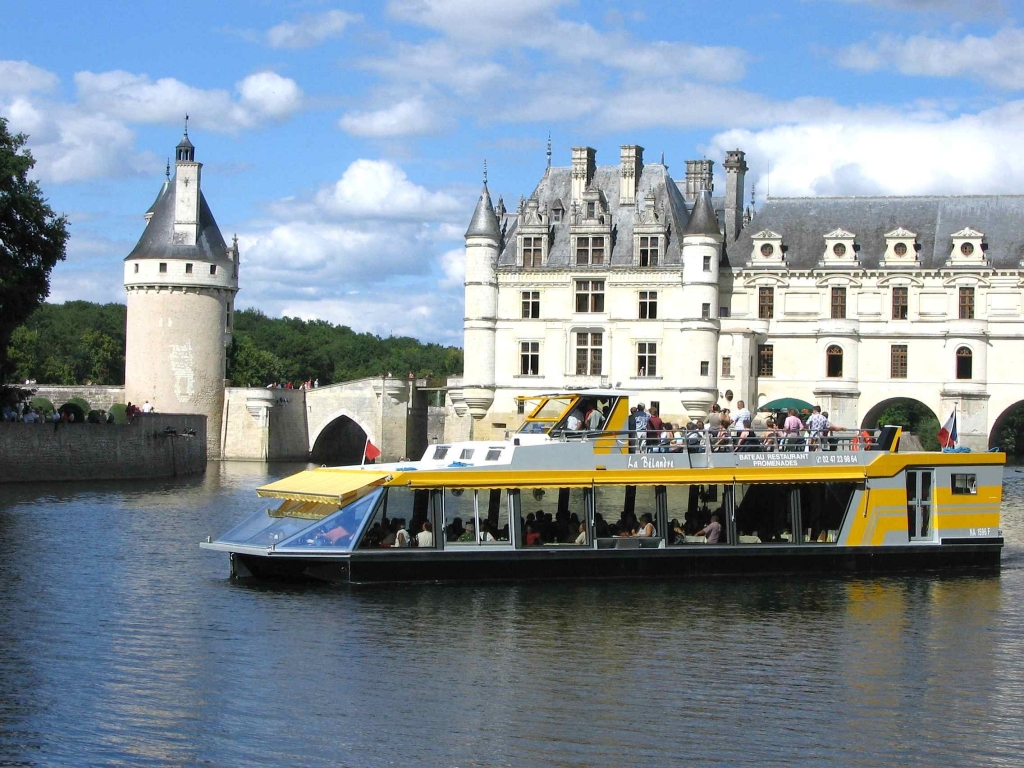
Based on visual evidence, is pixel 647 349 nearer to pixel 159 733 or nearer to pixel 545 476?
pixel 545 476

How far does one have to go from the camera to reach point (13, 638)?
19.9m

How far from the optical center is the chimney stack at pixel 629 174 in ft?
206

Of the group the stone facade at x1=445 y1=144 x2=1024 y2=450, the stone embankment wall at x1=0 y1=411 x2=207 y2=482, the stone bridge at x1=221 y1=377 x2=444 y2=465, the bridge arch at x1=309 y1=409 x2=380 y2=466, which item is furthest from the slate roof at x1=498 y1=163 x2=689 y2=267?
the stone embankment wall at x1=0 y1=411 x2=207 y2=482

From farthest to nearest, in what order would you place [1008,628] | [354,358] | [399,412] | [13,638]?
[354,358] → [399,412] → [1008,628] → [13,638]

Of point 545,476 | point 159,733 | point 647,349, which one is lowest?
point 159,733

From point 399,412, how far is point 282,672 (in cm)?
5146

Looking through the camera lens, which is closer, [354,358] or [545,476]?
[545,476]

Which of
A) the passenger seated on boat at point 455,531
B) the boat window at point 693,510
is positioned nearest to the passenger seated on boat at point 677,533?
the boat window at point 693,510

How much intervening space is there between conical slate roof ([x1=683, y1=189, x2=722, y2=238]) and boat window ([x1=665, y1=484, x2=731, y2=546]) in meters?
34.9

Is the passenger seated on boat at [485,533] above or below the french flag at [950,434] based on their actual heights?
below

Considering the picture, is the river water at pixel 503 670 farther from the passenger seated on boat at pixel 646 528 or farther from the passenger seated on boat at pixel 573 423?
the passenger seated on boat at pixel 573 423

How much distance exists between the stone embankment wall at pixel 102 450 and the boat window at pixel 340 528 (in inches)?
928

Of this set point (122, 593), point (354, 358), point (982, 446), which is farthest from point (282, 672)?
point (354, 358)

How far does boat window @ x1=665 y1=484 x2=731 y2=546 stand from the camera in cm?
2498
